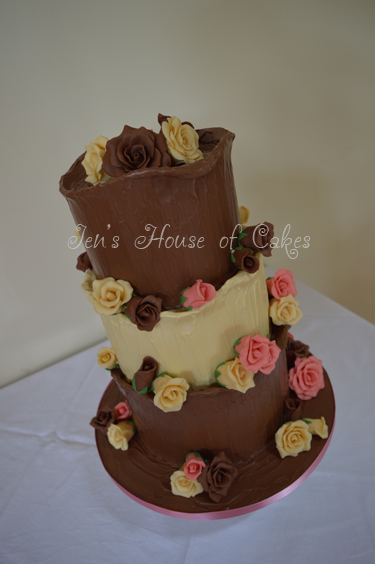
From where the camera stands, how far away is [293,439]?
Answer: 3.89 ft

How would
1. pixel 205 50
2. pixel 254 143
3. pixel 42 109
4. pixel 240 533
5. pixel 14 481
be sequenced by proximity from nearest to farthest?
1. pixel 240 533
2. pixel 14 481
3. pixel 42 109
4. pixel 205 50
5. pixel 254 143

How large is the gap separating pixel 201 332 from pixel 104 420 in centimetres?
58

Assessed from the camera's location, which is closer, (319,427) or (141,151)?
(141,151)

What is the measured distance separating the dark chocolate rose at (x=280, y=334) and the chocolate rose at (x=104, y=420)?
0.62 metres

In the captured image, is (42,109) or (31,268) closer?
(42,109)

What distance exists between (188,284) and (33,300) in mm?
1270

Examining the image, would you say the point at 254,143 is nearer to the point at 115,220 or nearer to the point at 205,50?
the point at 205,50

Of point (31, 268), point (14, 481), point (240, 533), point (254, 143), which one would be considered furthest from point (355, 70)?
point (14, 481)

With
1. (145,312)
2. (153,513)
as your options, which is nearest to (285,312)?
(145,312)

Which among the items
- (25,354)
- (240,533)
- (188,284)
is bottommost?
(240,533)

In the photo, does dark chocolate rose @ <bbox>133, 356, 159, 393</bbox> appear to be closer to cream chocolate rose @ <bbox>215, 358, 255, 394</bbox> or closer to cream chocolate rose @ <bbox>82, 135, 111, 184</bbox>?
cream chocolate rose @ <bbox>215, 358, 255, 394</bbox>

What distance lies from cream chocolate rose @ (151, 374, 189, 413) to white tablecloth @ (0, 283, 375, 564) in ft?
1.79

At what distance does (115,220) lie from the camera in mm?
933

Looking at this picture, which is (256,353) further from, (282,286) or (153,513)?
(153,513)
